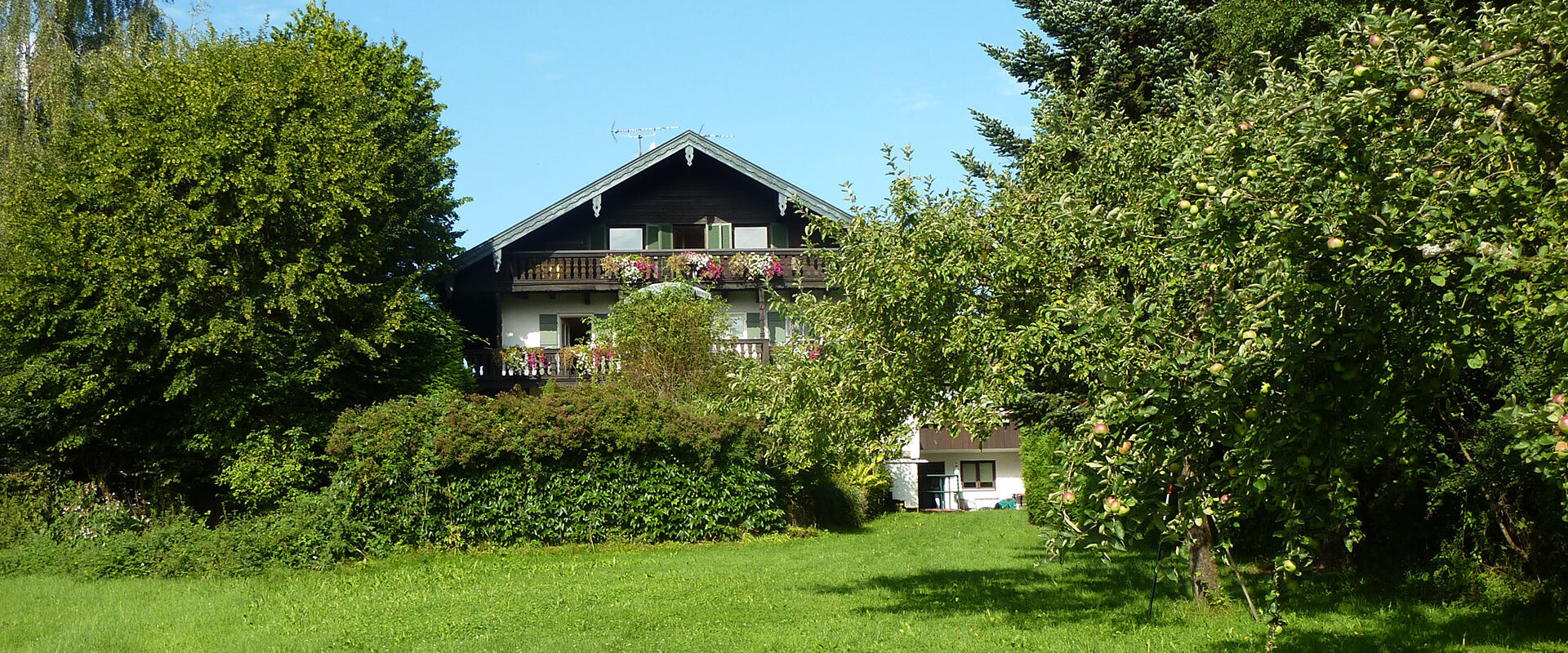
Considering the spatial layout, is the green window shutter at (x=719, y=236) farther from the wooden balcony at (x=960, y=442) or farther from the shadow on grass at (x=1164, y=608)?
the shadow on grass at (x=1164, y=608)

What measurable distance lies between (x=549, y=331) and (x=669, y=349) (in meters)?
7.14

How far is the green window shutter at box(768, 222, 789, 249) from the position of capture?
3275 centimetres

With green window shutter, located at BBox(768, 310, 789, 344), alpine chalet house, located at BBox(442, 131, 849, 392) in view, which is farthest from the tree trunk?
green window shutter, located at BBox(768, 310, 789, 344)

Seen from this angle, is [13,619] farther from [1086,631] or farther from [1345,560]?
[1345,560]

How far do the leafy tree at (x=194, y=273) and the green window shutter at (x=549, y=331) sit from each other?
28.0 feet

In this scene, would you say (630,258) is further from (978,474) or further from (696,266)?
(978,474)

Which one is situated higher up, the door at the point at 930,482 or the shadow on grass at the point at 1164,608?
the shadow on grass at the point at 1164,608

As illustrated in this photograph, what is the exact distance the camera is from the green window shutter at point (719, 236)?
32406mm

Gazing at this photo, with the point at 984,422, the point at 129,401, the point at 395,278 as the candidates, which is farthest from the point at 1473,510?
the point at 129,401

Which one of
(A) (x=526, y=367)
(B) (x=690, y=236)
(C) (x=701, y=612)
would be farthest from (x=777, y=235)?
(C) (x=701, y=612)

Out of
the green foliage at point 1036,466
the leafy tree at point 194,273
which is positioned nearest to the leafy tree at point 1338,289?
the leafy tree at point 194,273

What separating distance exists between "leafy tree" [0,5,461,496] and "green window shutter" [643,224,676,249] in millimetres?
10013

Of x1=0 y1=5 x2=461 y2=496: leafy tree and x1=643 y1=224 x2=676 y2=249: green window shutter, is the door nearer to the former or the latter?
x1=643 y1=224 x2=676 y2=249: green window shutter

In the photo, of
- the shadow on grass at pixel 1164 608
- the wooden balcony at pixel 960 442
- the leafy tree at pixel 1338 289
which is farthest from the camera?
the wooden balcony at pixel 960 442
